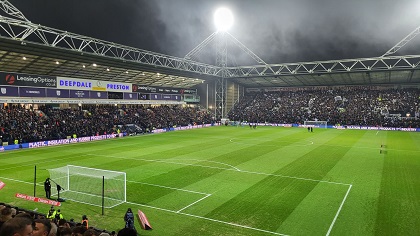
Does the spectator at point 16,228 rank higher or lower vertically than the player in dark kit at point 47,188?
higher

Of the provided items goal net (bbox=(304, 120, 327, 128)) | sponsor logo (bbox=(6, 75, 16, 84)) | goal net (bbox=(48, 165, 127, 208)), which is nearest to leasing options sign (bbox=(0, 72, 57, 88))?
sponsor logo (bbox=(6, 75, 16, 84))

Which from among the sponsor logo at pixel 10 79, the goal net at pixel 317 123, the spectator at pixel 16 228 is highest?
the sponsor logo at pixel 10 79

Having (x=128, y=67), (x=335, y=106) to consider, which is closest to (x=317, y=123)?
(x=335, y=106)

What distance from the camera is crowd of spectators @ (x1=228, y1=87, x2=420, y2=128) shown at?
6278 centimetres

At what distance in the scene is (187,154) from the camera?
29.9 metres

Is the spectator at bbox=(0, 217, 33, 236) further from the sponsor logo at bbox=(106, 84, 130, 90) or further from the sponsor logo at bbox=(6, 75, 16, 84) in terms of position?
the sponsor logo at bbox=(106, 84, 130, 90)

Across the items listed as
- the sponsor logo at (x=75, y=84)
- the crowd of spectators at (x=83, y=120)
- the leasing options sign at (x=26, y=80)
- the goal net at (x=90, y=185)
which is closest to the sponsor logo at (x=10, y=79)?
the leasing options sign at (x=26, y=80)

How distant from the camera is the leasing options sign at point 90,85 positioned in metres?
41.1

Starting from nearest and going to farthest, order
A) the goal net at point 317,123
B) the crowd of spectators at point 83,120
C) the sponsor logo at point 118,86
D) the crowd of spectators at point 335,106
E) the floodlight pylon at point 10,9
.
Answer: the floodlight pylon at point 10,9, the crowd of spectators at point 83,120, the sponsor logo at point 118,86, the crowd of spectators at point 335,106, the goal net at point 317,123

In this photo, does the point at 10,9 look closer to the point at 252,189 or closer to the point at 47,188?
the point at 47,188

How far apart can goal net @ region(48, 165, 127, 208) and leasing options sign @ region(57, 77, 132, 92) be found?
26183mm

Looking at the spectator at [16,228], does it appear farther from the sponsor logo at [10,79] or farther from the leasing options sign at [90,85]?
the leasing options sign at [90,85]

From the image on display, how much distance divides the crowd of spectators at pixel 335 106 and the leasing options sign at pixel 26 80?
44022mm

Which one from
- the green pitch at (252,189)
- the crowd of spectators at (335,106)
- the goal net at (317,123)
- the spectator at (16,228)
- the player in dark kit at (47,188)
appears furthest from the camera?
the goal net at (317,123)
